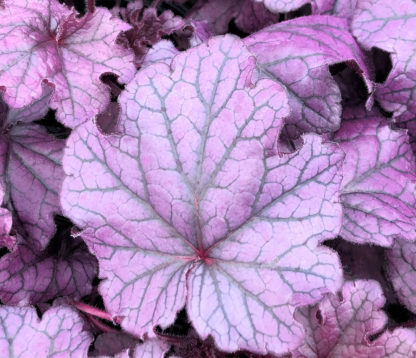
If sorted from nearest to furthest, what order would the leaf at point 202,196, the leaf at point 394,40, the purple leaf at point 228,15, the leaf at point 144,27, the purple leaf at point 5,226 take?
the leaf at point 202,196 → the purple leaf at point 5,226 → the leaf at point 394,40 → the leaf at point 144,27 → the purple leaf at point 228,15

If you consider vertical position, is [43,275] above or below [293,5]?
below

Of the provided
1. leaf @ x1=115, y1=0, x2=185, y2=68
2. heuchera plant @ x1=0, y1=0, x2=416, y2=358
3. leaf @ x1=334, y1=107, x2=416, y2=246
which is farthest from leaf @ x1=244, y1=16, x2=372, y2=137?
leaf @ x1=115, y1=0, x2=185, y2=68

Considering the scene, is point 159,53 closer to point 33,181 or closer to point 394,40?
point 33,181

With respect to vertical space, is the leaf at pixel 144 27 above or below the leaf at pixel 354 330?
above

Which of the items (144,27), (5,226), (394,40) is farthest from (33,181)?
(394,40)

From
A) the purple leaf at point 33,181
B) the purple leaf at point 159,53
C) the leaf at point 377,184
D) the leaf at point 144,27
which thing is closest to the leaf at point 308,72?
the leaf at point 377,184

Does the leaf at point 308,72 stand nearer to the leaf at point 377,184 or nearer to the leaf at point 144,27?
the leaf at point 377,184
